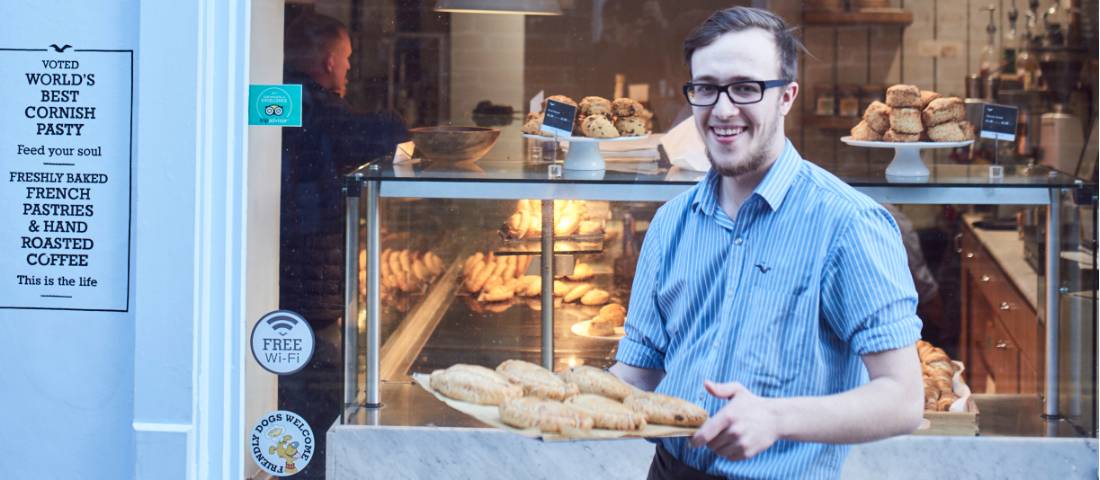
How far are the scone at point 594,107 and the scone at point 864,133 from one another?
680 mm

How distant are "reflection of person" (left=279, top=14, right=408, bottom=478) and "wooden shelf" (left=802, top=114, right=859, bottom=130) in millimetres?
1278

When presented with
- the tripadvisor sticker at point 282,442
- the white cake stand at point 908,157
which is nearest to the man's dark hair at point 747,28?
the white cake stand at point 908,157

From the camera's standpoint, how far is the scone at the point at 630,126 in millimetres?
3766

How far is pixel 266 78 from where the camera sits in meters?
3.52

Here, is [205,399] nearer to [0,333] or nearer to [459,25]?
[0,333]

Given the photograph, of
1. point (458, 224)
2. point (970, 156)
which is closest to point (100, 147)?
point (458, 224)

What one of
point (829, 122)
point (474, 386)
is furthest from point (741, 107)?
point (829, 122)

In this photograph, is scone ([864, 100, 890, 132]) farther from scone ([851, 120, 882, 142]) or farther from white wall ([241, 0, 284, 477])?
white wall ([241, 0, 284, 477])

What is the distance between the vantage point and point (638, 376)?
254 cm

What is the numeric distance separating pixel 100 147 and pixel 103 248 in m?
0.27

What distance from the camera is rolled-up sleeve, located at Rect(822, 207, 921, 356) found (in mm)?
2164

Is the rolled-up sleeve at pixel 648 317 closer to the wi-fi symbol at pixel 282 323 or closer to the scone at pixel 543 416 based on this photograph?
the scone at pixel 543 416

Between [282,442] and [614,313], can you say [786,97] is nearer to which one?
[614,313]

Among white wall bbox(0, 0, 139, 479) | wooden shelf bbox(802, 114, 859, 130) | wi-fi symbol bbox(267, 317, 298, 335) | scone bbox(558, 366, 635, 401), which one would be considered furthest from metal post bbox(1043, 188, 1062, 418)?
white wall bbox(0, 0, 139, 479)
